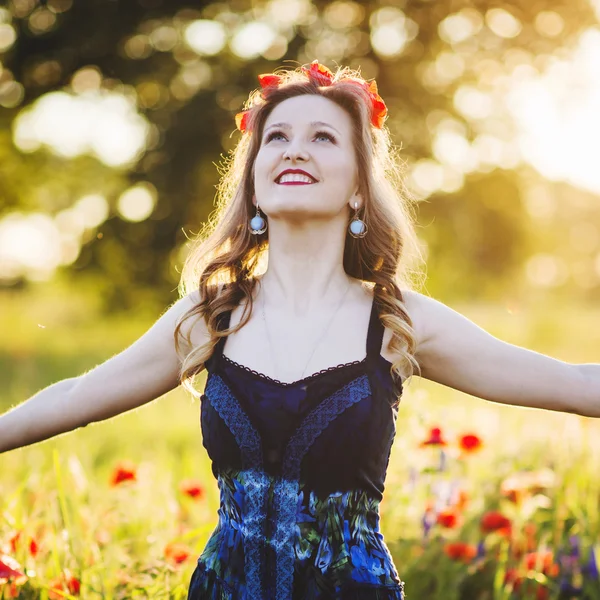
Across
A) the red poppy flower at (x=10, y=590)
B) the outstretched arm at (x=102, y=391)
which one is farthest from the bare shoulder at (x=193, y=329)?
the red poppy flower at (x=10, y=590)

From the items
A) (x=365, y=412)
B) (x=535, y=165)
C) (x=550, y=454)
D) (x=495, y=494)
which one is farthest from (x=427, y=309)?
(x=535, y=165)

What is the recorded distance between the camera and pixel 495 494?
360cm

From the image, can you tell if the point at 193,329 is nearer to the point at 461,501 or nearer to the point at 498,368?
the point at 498,368

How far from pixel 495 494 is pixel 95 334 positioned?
12214 millimetres

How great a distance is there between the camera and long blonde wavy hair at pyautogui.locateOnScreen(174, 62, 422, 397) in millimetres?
2086

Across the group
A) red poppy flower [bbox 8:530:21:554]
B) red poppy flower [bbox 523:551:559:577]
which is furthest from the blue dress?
red poppy flower [bbox 523:551:559:577]

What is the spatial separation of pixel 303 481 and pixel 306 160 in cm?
77

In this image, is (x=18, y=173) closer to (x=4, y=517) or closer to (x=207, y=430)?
(x=4, y=517)

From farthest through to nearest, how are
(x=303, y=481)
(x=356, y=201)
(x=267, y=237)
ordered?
(x=267, y=237), (x=356, y=201), (x=303, y=481)

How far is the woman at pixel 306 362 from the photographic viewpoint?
1823 millimetres

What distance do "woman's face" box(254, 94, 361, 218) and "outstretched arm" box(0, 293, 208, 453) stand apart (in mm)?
391

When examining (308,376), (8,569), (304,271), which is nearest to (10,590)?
(8,569)

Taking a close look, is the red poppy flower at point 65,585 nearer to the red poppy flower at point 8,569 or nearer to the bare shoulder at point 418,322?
the red poppy flower at point 8,569

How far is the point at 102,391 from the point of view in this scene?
207 centimetres
